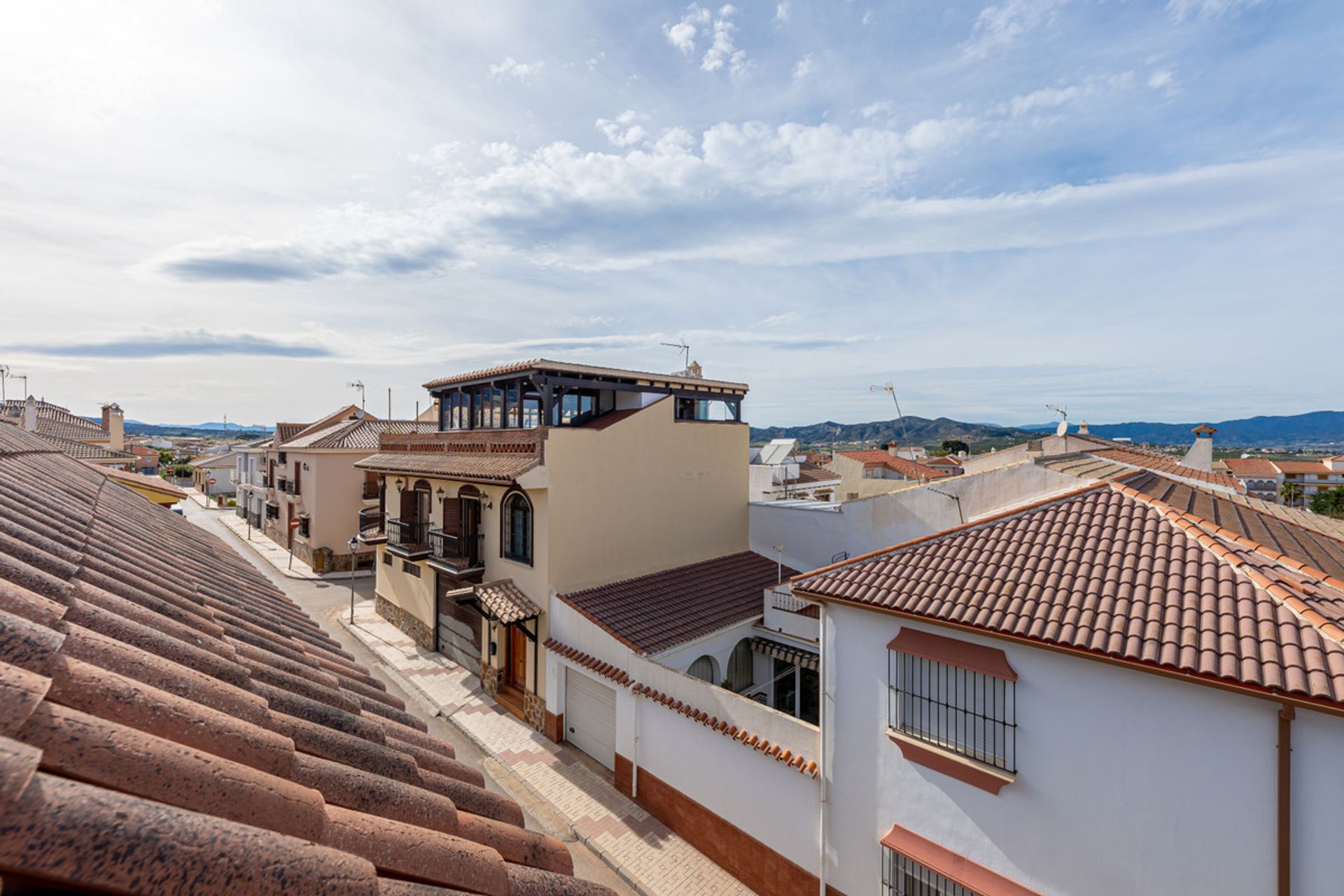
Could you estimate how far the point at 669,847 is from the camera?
10625 mm

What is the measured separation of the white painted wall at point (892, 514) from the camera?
15.1 metres

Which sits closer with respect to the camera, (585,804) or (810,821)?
(810,821)

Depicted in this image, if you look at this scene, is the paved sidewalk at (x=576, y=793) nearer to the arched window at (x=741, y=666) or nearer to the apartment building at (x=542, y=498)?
the apartment building at (x=542, y=498)

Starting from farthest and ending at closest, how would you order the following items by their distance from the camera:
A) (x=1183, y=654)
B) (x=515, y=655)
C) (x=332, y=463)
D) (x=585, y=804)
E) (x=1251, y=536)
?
(x=332, y=463)
(x=515, y=655)
(x=585, y=804)
(x=1251, y=536)
(x=1183, y=654)

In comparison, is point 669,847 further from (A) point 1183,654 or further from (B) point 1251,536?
(B) point 1251,536

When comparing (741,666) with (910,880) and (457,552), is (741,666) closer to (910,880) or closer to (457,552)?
(910,880)

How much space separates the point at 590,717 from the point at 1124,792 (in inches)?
396

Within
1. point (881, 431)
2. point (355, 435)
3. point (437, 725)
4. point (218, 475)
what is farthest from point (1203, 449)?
point (881, 431)

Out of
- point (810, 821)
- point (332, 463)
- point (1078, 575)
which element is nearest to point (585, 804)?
point (810, 821)

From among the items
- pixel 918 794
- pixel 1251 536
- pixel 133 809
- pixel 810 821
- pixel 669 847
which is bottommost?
pixel 669 847

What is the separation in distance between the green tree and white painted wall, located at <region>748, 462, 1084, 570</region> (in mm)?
69055

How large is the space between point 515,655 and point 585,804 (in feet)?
16.9

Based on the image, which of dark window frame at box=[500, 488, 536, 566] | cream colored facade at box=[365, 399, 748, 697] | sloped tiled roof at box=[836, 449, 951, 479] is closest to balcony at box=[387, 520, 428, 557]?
cream colored facade at box=[365, 399, 748, 697]

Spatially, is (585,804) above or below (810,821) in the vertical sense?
below
